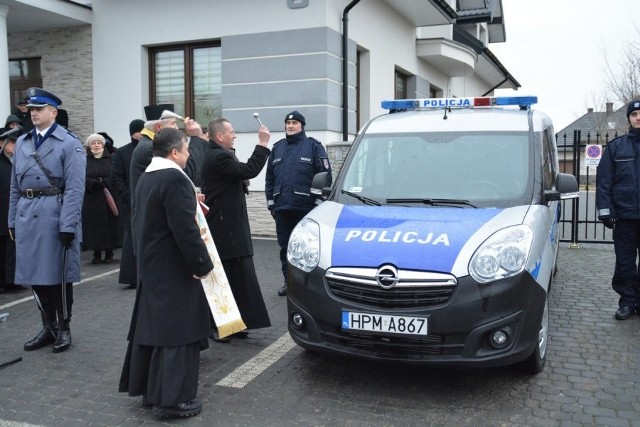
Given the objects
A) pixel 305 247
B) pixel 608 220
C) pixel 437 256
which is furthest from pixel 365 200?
pixel 608 220

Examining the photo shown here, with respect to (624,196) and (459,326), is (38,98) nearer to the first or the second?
(459,326)

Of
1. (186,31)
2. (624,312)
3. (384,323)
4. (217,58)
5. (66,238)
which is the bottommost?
(624,312)

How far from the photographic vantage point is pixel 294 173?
269 inches

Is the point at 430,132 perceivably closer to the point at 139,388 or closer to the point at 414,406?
the point at 414,406

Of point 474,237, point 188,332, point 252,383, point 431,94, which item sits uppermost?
point 431,94

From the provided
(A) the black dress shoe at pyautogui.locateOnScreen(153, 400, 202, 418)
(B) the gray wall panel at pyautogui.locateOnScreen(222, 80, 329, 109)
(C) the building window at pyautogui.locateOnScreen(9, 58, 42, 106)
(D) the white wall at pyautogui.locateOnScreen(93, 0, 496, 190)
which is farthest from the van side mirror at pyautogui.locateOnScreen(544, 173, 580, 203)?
(C) the building window at pyautogui.locateOnScreen(9, 58, 42, 106)

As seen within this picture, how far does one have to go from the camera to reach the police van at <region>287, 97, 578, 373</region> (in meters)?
3.87

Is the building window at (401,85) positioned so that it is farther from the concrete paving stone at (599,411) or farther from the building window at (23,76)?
the concrete paving stone at (599,411)

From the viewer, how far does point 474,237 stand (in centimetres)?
404

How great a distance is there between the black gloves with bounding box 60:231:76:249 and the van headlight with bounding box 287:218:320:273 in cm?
190

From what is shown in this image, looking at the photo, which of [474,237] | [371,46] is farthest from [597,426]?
[371,46]

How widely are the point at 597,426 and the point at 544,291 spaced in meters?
0.94

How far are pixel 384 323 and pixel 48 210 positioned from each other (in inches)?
118

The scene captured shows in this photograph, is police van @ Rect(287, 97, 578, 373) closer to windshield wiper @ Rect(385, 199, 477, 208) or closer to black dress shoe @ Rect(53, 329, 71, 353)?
windshield wiper @ Rect(385, 199, 477, 208)
